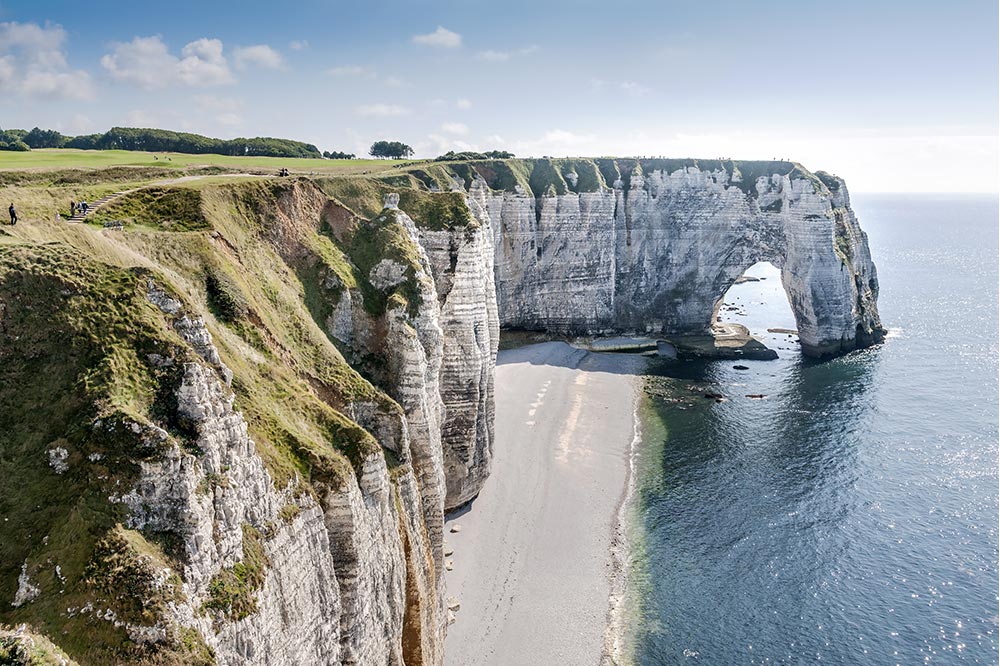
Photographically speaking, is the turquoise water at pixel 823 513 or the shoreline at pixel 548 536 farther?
the turquoise water at pixel 823 513

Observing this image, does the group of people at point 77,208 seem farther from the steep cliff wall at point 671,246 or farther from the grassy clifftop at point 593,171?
the steep cliff wall at point 671,246

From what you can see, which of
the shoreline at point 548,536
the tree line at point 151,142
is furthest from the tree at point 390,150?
the shoreline at point 548,536

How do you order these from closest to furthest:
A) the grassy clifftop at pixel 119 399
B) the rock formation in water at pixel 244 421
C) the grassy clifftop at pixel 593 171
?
the grassy clifftop at pixel 119 399 → the rock formation in water at pixel 244 421 → the grassy clifftop at pixel 593 171

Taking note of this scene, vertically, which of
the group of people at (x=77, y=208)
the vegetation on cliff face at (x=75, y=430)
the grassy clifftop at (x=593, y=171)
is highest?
the grassy clifftop at (x=593, y=171)

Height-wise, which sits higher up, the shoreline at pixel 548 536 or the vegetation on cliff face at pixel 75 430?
the vegetation on cliff face at pixel 75 430

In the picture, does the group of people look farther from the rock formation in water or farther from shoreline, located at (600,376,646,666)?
shoreline, located at (600,376,646,666)

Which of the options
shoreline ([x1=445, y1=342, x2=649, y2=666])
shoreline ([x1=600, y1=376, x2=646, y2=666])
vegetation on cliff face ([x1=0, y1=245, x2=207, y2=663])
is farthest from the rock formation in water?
shoreline ([x1=600, y1=376, x2=646, y2=666])

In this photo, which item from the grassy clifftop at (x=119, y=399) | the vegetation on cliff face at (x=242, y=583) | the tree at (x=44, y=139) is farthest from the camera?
the tree at (x=44, y=139)
